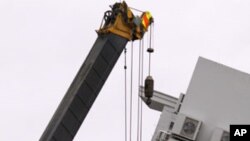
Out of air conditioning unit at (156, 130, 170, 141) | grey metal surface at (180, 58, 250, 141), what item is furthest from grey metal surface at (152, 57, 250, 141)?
air conditioning unit at (156, 130, 170, 141)

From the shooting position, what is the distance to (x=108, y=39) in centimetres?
1967

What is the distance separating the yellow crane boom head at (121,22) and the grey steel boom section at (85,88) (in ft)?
0.46

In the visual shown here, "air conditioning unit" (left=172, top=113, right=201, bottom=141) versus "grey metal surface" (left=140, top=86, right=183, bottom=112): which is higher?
"grey metal surface" (left=140, top=86, right=183, bottom=112)

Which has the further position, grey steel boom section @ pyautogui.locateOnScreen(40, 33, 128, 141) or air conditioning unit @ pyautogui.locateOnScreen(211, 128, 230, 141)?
air conditioning unit @ pyautogui.locateOnScreen(211, 128, 230, 141)

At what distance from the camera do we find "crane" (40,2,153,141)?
61.8 ft

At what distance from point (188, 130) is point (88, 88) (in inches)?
105

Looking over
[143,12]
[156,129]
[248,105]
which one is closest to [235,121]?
[248,105]

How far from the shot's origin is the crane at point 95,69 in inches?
741

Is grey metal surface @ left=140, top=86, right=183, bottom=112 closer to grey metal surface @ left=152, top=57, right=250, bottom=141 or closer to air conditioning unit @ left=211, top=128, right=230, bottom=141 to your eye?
grey metal surface @ left=152, top=57, right=250, bottom=141

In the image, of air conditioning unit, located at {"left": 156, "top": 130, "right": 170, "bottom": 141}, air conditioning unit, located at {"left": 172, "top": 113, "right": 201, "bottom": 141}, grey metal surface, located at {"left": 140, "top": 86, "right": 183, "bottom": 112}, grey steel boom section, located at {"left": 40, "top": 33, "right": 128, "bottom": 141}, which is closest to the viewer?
grey steel boom section, located at {"left": 40, "top": 33, "right": 128, "bottom": 141}

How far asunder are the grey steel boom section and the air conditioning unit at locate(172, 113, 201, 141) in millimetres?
2128

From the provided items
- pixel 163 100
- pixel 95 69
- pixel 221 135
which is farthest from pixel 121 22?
pixel 221 135

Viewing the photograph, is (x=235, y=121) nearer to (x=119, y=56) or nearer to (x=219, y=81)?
(x=219, y=81)

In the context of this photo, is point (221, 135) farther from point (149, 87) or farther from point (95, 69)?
point (95, 69)
